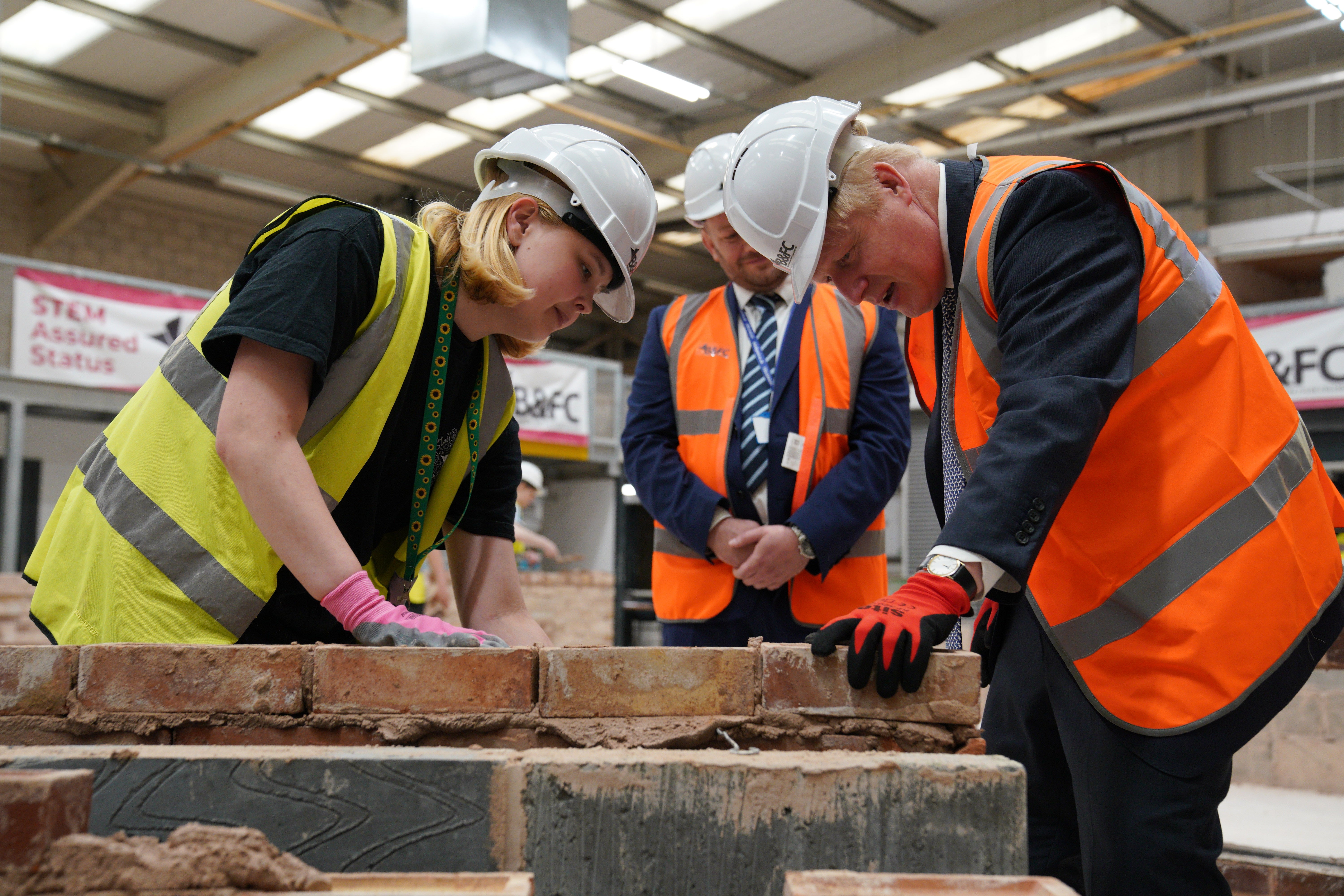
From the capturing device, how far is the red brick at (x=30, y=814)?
111 centimetres

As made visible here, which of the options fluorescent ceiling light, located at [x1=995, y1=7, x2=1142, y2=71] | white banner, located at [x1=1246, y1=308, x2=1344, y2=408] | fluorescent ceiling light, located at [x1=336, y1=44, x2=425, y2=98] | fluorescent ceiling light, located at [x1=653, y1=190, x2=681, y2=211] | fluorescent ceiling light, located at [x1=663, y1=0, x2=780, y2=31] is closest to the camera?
white banner, located at [x1=1246, y1=308, x2=1344, y2=408]

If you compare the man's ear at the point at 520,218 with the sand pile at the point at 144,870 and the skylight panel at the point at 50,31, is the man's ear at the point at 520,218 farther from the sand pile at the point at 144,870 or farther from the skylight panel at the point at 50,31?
the skylight panel at the point at 50,31

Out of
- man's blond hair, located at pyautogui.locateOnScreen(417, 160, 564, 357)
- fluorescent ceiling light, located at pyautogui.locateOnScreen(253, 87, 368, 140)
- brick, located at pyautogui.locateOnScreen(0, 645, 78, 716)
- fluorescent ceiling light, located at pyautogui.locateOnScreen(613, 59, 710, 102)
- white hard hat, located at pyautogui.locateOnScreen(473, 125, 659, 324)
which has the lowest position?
brick, located at pyautogui.locateOnScreen(0, 645, 78, 716)

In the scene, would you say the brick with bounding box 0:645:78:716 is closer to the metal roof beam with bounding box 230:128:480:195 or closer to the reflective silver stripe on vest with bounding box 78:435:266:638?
the reflective silver stripe on vest with bounding box 78:435:266:638

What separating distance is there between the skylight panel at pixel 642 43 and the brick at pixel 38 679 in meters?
9.90

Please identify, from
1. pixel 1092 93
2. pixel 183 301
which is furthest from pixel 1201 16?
pixel 183 301

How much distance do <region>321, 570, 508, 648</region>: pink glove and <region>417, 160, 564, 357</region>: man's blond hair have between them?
64 centimetres

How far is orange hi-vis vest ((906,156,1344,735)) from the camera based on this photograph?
1.72 meters

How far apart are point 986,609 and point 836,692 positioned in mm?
748

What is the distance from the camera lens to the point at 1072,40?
11523 millimetres

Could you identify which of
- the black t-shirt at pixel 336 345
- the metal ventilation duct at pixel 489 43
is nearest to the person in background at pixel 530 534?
the metal ventilation duct at pixel 489 43

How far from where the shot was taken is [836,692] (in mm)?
1622

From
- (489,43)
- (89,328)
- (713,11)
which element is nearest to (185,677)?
(489,43)

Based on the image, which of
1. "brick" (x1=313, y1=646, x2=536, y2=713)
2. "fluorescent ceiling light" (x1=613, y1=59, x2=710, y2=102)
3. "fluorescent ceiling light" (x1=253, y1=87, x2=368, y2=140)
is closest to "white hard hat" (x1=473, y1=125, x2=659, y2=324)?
"brick" (x1=313, y1=646, x2=536, y2=713)
